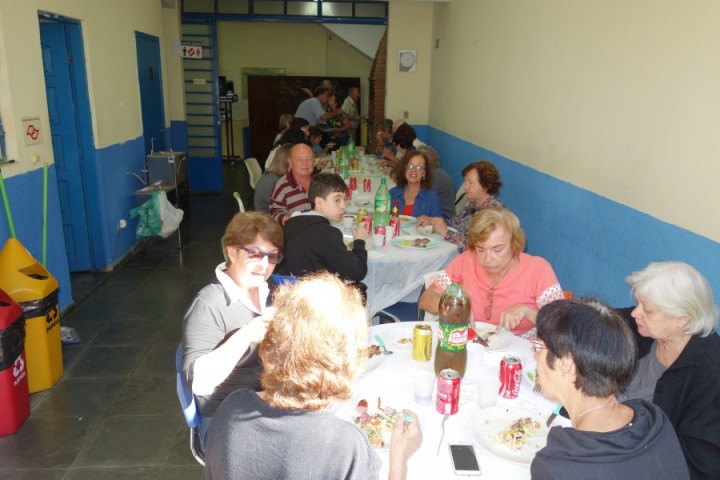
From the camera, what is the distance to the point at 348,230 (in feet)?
13.1

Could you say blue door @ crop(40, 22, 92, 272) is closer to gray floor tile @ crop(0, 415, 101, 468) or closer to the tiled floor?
the tiled floor

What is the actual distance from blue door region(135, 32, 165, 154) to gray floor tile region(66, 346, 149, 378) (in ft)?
12.2

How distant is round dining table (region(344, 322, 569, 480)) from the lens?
5.10 ft

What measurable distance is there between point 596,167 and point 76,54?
14.4 feet

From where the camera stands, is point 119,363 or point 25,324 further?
point 119,363

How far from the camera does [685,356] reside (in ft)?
5.95

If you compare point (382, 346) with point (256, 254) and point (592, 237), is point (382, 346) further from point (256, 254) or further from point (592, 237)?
point (592, 237)

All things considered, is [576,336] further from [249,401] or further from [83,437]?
[83,437]

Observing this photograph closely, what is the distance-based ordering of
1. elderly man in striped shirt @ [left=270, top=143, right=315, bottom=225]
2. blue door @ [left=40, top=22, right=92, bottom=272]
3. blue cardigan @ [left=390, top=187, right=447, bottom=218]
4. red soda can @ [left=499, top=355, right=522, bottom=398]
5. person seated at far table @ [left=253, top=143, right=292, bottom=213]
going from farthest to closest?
blue door @ [left=40, top=22, right=92, bottom=272] → person seated at far table @ [left=253, top=143, right=292, bottom=213] → blue cardigan @ [left=390, top=187, right=447, bottom=218] → elderly man in striped shirt @ [left=270, top=143, right=315, bottom=225] → red soda can @ [left=499, top=355, right=522, bottom=398]

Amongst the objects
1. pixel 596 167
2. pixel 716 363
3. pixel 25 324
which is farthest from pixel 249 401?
pixel 596 167

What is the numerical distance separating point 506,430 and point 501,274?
1017mm

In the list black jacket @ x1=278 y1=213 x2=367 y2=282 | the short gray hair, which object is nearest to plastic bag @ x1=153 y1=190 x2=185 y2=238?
black jacket @ x1=278 y1=213 x2=367 y2=282

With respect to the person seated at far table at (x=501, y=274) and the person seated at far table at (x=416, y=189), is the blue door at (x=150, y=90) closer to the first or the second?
the person seated at far table at (x=416, y=189)

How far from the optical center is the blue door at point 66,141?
4840 mm
